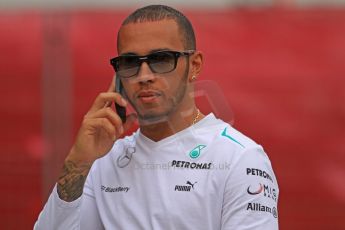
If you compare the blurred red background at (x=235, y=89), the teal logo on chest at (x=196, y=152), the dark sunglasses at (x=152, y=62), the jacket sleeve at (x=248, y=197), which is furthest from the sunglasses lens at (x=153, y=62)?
the blurred red background at (x=235, y=89)

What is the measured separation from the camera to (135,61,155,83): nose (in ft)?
7.32

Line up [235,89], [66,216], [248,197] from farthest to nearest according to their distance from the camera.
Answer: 1. [235,89]
2. [66,216]
3. [248,197]

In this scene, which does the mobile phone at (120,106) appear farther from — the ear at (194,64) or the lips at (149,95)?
the ear at (194,64)

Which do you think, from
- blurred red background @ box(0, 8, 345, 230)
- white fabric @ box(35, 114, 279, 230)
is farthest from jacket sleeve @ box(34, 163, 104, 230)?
blurred red background @ box(0, 8, 345, 230)

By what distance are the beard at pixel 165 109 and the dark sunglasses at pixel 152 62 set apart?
0.07 meters

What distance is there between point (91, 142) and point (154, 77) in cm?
28

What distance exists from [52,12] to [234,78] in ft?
4.17

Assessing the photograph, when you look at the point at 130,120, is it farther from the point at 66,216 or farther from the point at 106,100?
the point at 66,216

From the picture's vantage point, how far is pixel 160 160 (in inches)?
89.5

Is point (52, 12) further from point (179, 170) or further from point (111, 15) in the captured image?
point (179, 170)

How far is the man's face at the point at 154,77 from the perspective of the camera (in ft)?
7.34

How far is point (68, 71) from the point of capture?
4707 millimetres

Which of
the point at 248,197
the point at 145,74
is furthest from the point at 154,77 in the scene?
the point at 248,197

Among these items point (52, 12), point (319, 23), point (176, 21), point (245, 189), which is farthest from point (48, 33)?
point (245, 189)
